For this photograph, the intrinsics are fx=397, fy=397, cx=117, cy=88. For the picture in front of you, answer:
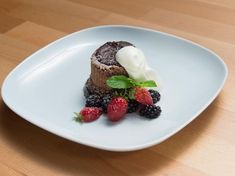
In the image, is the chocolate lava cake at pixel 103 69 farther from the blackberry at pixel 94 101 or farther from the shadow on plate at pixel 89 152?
the shadow on plate at pixel 89 152

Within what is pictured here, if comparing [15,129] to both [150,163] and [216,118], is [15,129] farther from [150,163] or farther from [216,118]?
[216,118]

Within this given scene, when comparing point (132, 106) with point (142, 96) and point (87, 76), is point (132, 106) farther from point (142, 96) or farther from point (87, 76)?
point (87, 76)

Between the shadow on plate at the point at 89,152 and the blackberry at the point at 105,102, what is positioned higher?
the blackberry at the point at 105,102

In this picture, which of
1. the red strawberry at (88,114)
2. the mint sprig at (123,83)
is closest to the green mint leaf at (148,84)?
the mint sprig at (123,83)

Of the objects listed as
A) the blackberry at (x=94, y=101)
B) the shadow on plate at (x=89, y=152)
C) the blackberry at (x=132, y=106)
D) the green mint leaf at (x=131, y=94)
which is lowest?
the shadow on plate at (x=89, y=152)

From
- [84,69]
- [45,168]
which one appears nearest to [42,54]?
[84,69]

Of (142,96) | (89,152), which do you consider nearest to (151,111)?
(142,96)
